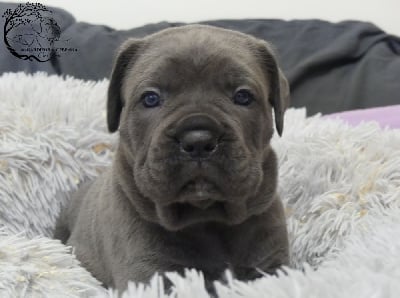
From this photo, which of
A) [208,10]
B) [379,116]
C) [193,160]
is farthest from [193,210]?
[208,10]

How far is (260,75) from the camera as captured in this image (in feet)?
5.47

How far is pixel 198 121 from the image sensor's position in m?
1.38

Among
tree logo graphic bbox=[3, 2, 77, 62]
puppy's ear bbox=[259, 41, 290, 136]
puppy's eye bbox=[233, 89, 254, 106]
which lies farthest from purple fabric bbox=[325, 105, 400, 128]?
tree logo graphic bbox=[3, 2, 77, 62]

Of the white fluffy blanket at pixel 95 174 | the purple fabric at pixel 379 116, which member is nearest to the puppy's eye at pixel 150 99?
the white fluffy blanket at pixel 95 174

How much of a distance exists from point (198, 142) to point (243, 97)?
26 cm

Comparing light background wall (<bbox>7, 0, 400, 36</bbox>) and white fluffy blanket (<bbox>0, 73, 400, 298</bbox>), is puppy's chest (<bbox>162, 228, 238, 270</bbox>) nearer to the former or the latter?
white fluffy blanket (<bbox>0, 73, 400, 298</bbox>)

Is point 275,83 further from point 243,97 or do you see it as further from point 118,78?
point 118,78

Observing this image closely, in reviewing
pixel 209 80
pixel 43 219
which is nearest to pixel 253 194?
pixel 209 80

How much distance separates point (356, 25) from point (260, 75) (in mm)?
1964

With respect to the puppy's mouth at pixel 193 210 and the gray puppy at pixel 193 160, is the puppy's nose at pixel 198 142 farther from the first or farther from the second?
the puppy's mouth at pixel 193 210

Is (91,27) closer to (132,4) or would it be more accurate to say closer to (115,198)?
(132,4)

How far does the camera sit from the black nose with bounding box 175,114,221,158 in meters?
1.37

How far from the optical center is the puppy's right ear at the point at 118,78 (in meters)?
1.72

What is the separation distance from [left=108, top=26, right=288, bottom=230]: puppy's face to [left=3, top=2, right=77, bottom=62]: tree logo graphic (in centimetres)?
169
